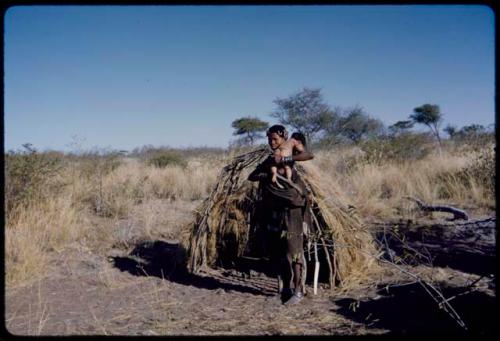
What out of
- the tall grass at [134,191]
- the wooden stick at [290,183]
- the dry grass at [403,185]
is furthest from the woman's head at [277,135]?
the dry grass at [403,185]

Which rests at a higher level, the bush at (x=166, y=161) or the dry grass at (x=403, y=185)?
the bush at (x=166, y=161)

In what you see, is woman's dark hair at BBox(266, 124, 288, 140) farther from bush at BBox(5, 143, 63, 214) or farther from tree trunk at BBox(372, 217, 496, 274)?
bush at BBox(5, 143, 63, 214)

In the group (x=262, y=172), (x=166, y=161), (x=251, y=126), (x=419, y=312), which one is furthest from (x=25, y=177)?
(x=251, y=126)

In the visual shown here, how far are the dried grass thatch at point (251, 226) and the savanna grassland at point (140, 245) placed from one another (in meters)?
0.33

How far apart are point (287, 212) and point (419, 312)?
5.86 feet

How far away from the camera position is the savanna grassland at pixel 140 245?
517 centimetres

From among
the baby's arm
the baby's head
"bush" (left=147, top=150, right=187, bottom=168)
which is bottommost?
the baby's arm

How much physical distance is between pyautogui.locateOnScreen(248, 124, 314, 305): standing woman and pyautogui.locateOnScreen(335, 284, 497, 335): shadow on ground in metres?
0.60

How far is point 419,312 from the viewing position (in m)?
5.21

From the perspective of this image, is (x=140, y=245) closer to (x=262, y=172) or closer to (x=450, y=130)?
(x=262, y=172)

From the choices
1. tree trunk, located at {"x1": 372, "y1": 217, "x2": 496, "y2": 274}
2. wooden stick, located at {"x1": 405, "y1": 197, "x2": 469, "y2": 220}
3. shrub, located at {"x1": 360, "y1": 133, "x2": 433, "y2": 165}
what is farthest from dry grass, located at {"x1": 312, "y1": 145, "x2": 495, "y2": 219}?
tree trunk, located at {"x1": 372, "y1": 217, "x2": 496, "y2": 274}

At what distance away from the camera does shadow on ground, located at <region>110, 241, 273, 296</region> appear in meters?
6.66

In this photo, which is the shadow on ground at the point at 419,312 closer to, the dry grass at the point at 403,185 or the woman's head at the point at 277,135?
the woman's head at the point at 277,135

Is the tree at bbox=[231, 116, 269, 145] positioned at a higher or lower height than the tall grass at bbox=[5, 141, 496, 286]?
higher
